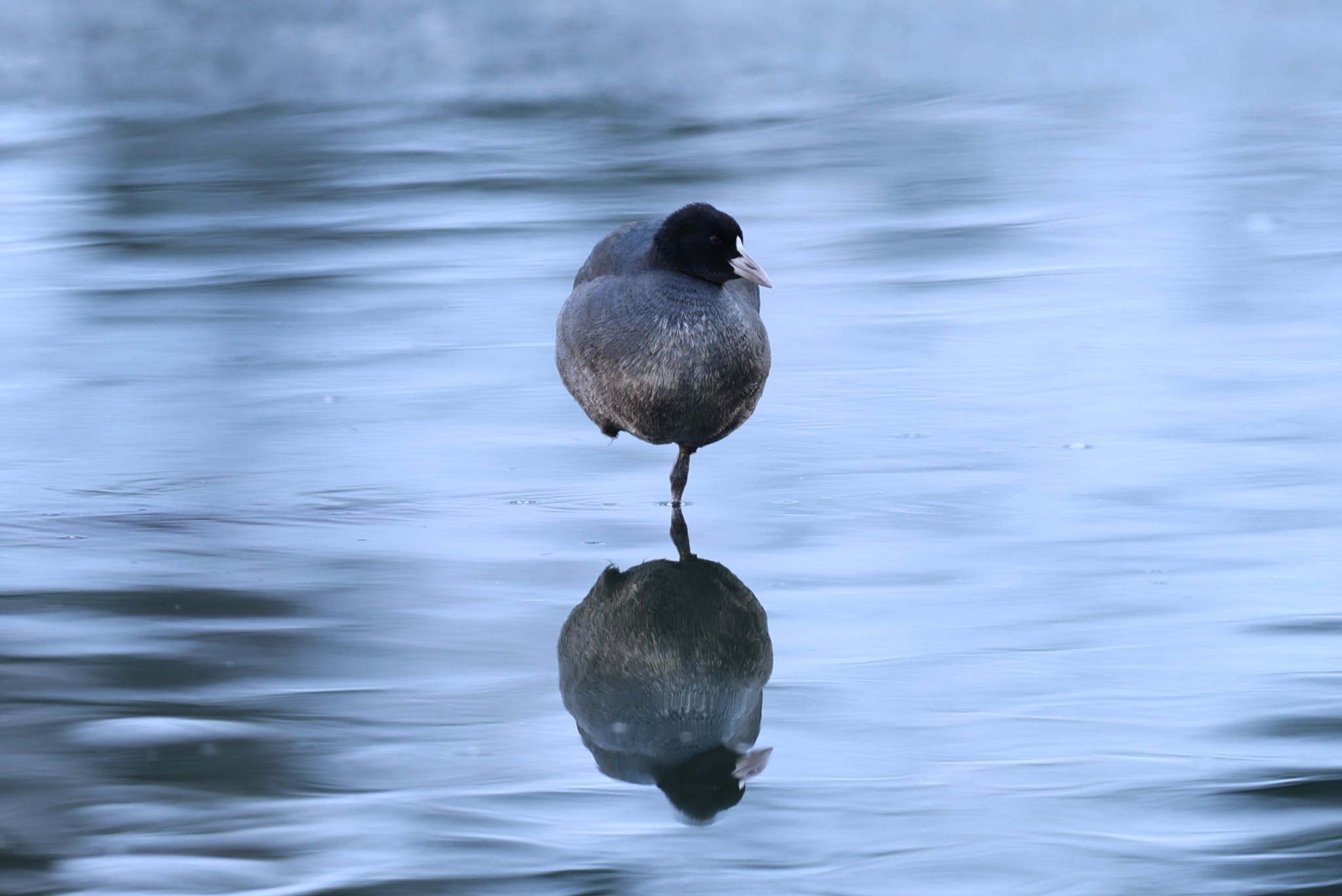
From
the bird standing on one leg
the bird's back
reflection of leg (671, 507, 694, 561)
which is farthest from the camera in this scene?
the bird's back

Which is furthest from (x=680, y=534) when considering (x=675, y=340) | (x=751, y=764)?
(x=751, y=764)

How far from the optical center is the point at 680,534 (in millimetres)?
5711

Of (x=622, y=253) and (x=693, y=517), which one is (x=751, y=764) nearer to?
(x=693, y=517)

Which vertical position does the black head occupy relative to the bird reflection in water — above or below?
above

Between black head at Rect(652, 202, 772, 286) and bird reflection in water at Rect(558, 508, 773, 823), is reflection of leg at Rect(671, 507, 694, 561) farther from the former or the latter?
black head at Rect(652, 202, 772, 286)

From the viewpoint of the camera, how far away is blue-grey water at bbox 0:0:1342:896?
3832mm

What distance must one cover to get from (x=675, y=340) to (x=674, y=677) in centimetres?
145

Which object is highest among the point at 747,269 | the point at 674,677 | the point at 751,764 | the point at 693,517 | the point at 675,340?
the point at 747,269

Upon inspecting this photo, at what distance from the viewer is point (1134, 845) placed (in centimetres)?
371

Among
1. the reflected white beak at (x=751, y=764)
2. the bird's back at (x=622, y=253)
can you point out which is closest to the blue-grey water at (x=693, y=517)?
the reflected white beak at (x=751, y=764)

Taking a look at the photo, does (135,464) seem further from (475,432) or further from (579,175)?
(579,175)

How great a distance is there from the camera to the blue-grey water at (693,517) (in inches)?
151

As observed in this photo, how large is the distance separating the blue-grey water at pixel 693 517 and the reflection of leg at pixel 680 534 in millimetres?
37

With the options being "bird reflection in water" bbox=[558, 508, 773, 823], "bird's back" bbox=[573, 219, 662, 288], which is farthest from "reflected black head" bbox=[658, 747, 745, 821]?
"bird's back" bbox=[573, 219, 662, 288]
